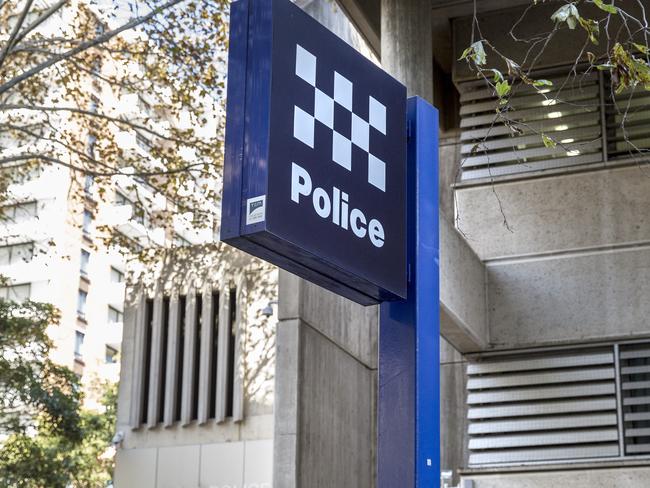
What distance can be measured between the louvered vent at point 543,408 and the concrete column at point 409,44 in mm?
2991

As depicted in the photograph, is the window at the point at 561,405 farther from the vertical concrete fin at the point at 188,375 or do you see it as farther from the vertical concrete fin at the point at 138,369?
the vertical concrete fin at the point at 138,369

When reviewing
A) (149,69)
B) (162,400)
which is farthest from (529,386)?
(162,400)

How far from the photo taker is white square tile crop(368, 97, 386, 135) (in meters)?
5.66

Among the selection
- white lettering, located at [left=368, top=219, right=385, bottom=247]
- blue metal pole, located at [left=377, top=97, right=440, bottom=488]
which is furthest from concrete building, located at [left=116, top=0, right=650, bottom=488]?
white lettering, located at [left=368, top=219, right=385, bottom=247]

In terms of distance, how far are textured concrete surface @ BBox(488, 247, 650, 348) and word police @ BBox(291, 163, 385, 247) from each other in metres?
6.72

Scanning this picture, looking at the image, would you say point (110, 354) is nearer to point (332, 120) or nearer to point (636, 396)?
point (636, 396)

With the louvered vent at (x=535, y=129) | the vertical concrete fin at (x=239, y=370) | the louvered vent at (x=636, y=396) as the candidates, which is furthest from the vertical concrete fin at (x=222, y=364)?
the louvered vent at (x=636, y=396)

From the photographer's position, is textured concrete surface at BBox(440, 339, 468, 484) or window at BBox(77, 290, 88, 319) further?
window at BBox(77, 290, 88, 319)

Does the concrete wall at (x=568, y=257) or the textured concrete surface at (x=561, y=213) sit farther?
the textured concrete surface at (x=561, y=213)

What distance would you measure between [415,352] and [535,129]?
7.34m

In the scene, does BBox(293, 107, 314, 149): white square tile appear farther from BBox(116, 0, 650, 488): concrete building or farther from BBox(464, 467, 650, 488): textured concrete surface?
BBox(464, 467, 650, 488): textured concrete surface

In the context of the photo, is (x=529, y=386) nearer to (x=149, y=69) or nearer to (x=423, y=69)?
(x=423, y=69)

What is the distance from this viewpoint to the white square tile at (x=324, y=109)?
518 cm

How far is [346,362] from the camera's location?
16.6m
